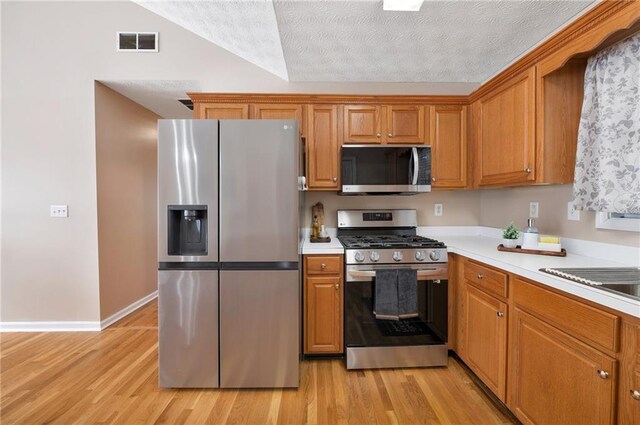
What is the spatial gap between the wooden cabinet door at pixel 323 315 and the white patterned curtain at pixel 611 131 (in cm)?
164

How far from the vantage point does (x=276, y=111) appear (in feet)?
8.46

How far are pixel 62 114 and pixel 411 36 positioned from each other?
3175 mm

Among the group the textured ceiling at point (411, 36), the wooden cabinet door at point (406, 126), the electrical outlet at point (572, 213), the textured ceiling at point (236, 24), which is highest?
the textured ceiling at point (236, 24)

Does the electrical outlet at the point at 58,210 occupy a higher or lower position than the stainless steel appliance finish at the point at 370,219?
higher

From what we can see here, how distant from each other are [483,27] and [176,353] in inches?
119

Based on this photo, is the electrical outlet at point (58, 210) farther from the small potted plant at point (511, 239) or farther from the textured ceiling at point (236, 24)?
the small potted plant at point (511, 239)

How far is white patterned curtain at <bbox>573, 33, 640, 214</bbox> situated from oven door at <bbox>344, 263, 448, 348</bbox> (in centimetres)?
102

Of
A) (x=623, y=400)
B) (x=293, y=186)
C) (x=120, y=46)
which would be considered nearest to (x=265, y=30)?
(x=293, y=186)

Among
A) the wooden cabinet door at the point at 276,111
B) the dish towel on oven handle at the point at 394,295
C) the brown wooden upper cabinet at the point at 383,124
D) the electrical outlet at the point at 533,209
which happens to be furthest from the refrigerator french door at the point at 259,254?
the electrical outlet at the point at 533,209

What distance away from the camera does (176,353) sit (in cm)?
194

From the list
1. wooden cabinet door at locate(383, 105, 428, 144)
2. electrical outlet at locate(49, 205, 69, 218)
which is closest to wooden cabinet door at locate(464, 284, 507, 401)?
wooden cabinet door at locate(383, 105, 428, 144)

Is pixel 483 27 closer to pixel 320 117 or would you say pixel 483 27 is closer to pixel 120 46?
pixel 320 117

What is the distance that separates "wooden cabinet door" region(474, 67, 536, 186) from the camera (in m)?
1.85

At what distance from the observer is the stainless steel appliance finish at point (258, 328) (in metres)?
1.93
